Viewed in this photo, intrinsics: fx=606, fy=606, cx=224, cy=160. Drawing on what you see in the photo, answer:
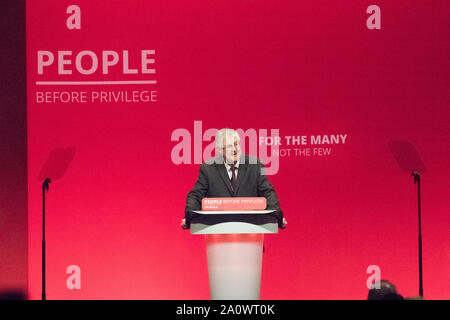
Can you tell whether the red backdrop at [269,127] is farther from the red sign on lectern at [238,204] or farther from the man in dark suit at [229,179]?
the red sign on lectern at [238,204]

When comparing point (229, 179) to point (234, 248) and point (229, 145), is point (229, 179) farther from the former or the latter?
point (234, 248)

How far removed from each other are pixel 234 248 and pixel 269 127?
1.96m

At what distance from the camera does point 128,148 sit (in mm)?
5523

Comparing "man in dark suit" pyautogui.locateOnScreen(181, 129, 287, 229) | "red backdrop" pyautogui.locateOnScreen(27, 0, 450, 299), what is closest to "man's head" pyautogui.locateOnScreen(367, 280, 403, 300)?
"man in dark suit" pyautogui.locateOnScreen(181, 129, 287, 229)

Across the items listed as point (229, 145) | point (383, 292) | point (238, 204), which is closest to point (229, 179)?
point (229, 145)

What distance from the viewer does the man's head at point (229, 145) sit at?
4.15 m

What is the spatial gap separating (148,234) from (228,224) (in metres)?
1.99

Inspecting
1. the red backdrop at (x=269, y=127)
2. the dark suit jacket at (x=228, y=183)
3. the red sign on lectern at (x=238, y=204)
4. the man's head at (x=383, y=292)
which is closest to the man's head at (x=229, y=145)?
the dark suit jacket at (x=228, y=183)

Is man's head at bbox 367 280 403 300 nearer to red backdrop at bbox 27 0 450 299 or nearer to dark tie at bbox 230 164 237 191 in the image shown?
dark tie at bbox 230 164 237 191

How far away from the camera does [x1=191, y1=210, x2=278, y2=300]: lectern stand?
3.67 meters

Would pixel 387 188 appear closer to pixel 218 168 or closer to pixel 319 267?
pixel 319 267

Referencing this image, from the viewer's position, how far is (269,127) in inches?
216

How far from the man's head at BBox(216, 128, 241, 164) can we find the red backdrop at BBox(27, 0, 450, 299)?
1.28 m
